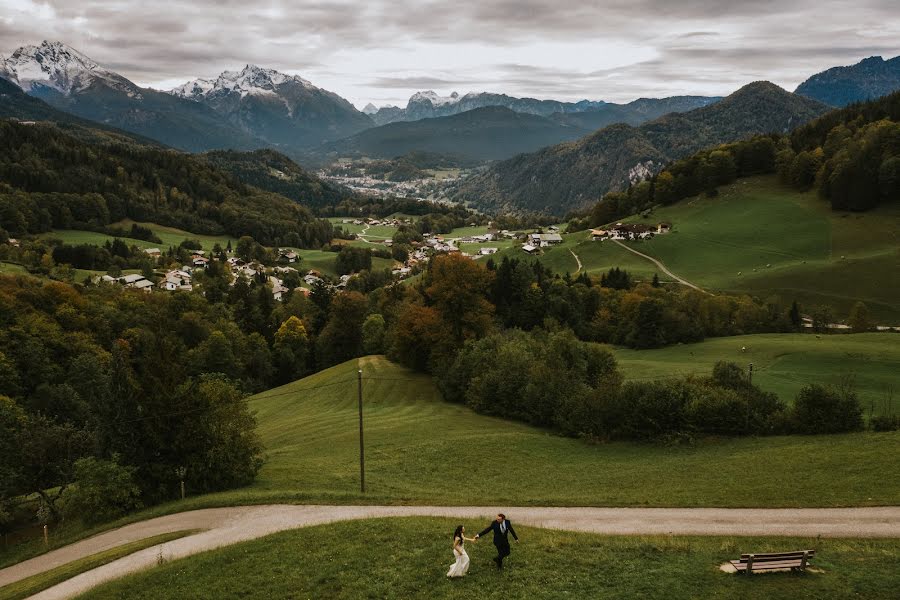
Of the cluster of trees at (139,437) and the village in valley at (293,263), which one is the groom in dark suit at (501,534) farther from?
the village in valley at (293,263)

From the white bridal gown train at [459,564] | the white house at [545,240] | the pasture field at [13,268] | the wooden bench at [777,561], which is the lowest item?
the white bridal gown train at [459,564]

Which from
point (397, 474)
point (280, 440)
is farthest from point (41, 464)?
point (397, 474)

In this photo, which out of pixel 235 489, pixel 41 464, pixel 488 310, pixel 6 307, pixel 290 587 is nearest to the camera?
pixel 290 587

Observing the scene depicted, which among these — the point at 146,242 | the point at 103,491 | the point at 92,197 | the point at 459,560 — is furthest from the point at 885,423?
the point at 92,197

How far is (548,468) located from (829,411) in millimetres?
16763

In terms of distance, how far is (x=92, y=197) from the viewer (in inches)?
6176

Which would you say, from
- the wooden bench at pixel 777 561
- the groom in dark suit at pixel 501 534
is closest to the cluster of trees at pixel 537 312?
the groom in dark suit at pixel 501 534

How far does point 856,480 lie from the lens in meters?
23.0

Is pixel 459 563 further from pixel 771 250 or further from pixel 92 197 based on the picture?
pixel 92 197

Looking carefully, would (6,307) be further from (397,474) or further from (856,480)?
(856,480)

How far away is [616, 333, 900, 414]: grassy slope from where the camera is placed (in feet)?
130

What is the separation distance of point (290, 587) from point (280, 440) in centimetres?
2724

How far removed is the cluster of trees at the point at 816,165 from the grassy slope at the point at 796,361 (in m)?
57.6

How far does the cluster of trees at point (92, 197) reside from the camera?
142 meters
